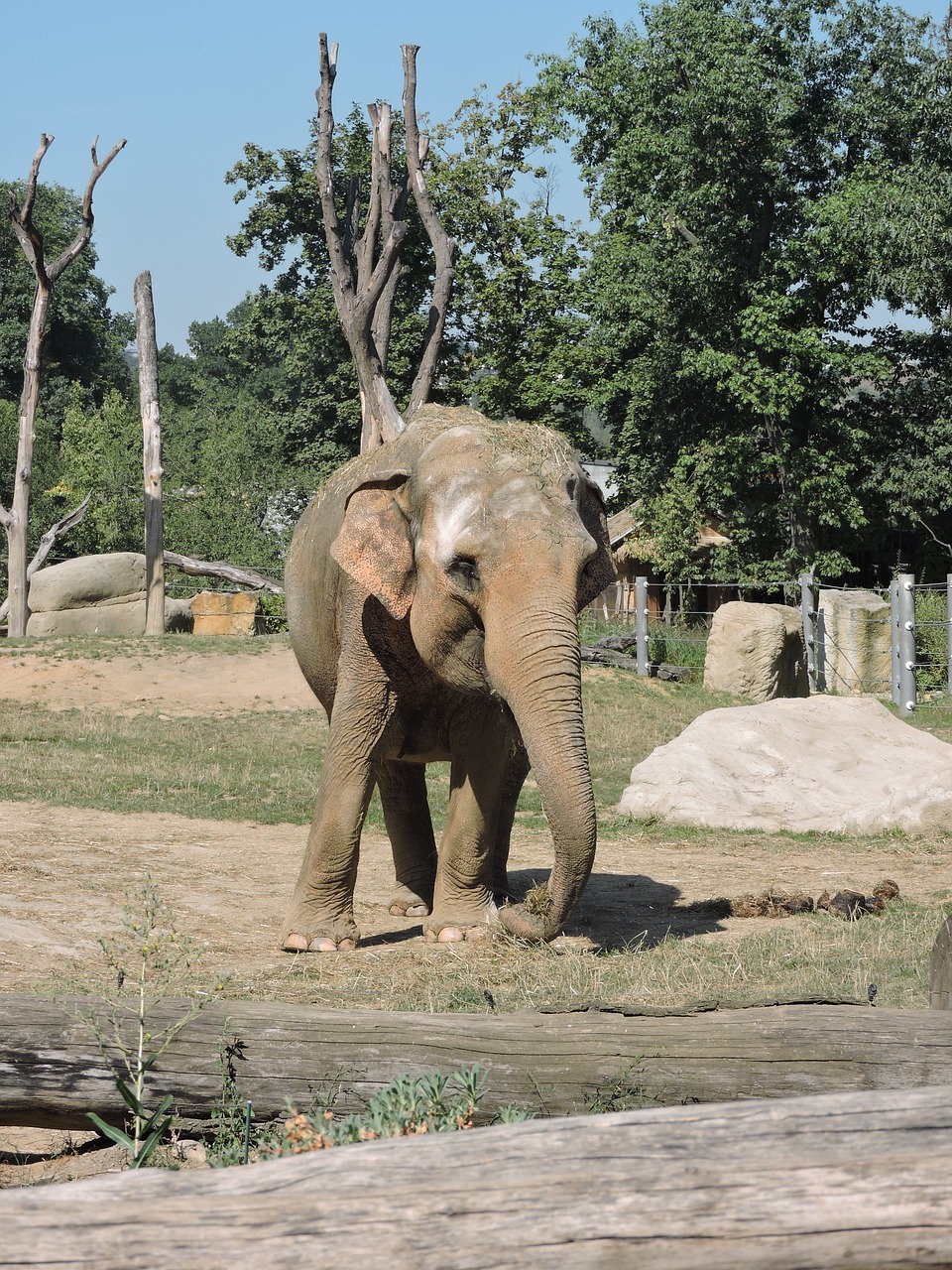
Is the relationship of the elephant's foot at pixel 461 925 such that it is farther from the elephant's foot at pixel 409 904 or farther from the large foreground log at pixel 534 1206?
the large foreground log at pixel 534 1206

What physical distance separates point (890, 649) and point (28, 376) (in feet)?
55.4

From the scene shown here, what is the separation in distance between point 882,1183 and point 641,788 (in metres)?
10.1

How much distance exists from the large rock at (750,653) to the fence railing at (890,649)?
881 mm

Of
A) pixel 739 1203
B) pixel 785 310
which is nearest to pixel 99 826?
pixel 739 1203

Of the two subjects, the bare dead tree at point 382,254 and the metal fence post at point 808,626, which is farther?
the bare dead tree at point 382,254

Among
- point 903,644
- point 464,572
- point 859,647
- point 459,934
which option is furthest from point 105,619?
point 464,572

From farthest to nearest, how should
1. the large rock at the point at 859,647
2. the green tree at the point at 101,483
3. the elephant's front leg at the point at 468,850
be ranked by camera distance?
the green tree at the point at 101,483
the large rock at the point at 859,647
the elephant's front leg at the point at 468,850

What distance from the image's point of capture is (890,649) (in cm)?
2292

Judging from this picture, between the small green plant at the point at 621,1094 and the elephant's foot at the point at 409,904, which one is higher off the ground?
the small green plant at the point at 621,1094

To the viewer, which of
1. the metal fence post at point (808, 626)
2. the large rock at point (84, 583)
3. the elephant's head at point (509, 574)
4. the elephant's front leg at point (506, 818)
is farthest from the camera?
the large rock at point (84, 583)

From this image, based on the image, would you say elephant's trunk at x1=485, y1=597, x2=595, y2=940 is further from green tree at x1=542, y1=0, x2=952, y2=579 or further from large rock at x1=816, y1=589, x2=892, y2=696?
green tree at x1=542, y1=0, x2=952, y2=579

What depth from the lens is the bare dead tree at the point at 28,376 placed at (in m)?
27.0

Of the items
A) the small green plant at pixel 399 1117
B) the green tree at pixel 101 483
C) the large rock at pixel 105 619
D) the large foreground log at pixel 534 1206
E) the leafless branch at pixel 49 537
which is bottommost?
the small green plant at pixel 399 1117

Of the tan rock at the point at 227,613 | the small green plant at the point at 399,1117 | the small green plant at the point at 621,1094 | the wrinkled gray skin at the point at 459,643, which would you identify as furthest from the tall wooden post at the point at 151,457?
the small green plant at the point at 399,1117
